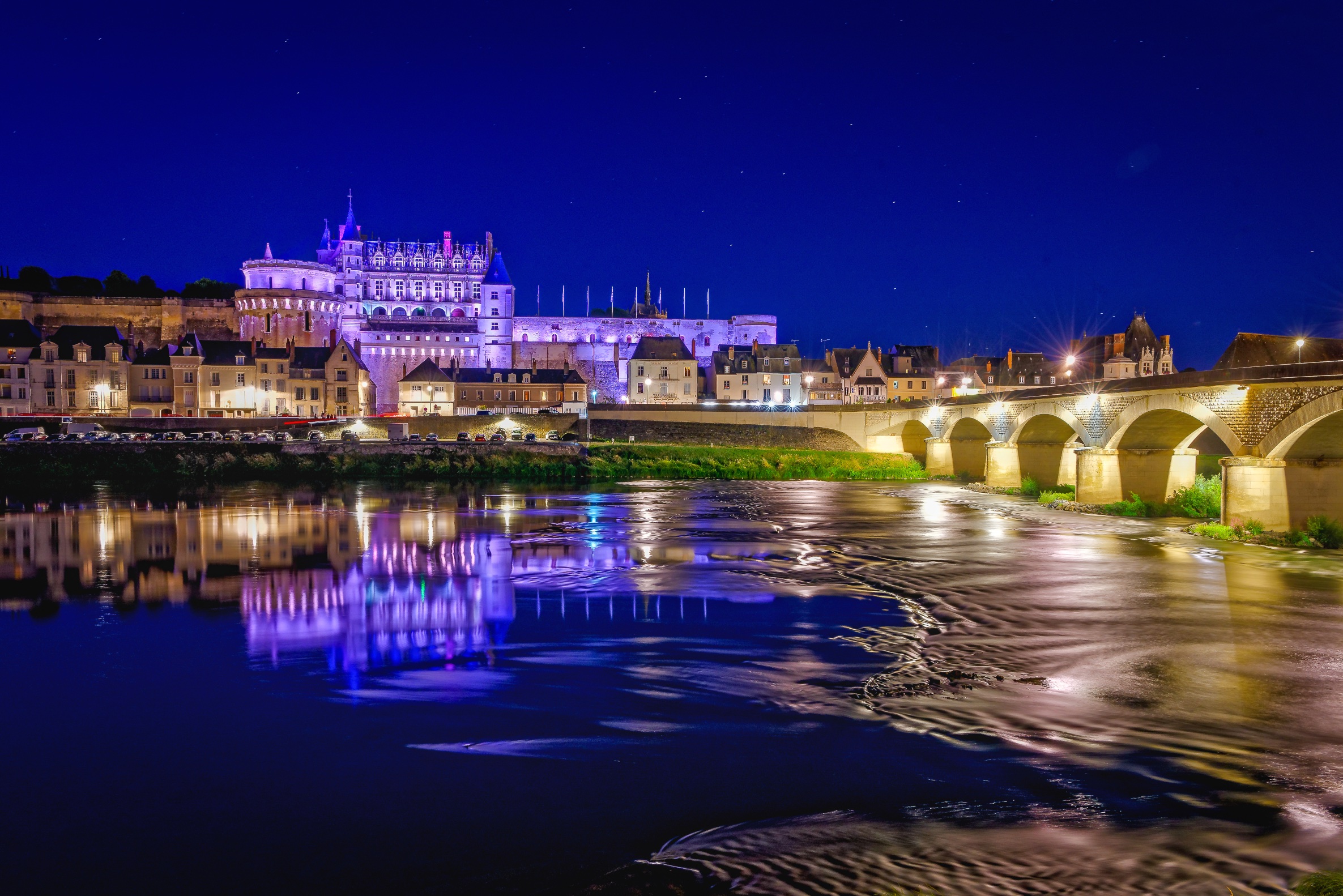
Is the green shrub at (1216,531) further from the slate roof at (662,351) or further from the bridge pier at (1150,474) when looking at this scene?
the slate roof at (662,351)

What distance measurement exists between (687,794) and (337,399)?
6978 centimetres

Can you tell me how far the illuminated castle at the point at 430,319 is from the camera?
325 feet

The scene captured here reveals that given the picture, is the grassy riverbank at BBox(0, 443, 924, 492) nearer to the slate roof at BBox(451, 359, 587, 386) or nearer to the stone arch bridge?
the stone arch bridge

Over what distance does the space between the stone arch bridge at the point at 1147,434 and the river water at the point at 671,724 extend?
11.6ft

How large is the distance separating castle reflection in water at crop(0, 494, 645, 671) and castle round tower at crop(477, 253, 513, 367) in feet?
241

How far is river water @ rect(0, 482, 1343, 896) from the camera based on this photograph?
7.33m

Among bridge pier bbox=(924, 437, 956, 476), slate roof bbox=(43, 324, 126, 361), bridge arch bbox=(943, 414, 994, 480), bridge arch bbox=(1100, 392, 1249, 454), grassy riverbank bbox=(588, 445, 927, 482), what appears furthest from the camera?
slate roof bbox=(43, 324, 126, 361)

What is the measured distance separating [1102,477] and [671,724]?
1132 inches

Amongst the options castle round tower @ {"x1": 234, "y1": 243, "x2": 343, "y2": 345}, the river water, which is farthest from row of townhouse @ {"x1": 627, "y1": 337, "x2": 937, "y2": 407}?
the river water

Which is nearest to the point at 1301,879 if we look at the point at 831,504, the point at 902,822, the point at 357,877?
the point at 902,822

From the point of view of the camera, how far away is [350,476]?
48781 mm

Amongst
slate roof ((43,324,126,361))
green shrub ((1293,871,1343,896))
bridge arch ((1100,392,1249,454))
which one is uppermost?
slate roof ((43,324,126,361))

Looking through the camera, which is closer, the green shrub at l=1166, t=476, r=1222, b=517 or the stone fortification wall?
the green shrub at l=1166, t=476, r=1222, b=517

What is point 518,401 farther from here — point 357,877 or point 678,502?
point 357,877
